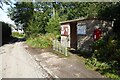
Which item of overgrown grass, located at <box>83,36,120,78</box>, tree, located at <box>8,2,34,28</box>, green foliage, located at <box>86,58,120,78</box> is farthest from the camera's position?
tree, located at <box>8,2,34,28</box>

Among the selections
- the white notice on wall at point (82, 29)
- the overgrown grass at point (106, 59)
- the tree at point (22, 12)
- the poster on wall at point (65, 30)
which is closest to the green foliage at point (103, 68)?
the overgrown grass at point (106, 59)

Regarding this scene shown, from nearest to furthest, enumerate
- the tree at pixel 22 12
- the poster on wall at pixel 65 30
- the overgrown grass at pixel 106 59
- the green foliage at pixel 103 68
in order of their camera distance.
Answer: the green foliage at pixel 103 68 → the overgrown grass at pixel 106 59 → the poster on wall at pixel 65 30 → the tree at pixel 22 12

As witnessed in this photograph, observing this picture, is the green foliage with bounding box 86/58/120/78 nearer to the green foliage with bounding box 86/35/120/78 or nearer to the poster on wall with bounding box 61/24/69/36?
the green foliage with bounding box 86/35/120/78

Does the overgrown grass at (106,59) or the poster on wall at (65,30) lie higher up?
the poster on wall at (65,30)

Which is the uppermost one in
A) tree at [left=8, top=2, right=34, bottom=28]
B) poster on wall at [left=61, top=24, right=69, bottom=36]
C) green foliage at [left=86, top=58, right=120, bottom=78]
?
tree at [left=8, top=2, right=34, bottom=28]

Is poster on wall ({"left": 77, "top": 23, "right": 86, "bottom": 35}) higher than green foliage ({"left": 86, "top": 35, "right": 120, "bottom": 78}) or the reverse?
higher

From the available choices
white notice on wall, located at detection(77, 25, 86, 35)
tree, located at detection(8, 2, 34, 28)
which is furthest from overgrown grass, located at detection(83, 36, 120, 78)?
tree, located at detection(8, 2, 34, 28)

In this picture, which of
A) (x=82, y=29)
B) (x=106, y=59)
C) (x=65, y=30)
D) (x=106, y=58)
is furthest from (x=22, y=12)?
(x=106, y=59)

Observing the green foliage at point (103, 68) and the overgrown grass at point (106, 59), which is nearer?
the green foliage at point (103, 68)

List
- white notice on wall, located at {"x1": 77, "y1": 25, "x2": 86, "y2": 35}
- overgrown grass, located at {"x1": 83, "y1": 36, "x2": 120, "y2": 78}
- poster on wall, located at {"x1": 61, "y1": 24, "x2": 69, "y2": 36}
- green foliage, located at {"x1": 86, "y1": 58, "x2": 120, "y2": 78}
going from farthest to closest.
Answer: poster on wall, located at {"x1": 61, "y1": 24, "x2": 69, "y2": 36}
white notice on wall, located at {"x1": 77, "y1": 25, "x2": 86, "y2": 35}
overgrown grass, located at {"x1": 83, "y1": 36, "x2": 120, "y2": 78}
green foliage, located at {"x1": 86, "y1": 58, "x2": 120, "y2": 78}

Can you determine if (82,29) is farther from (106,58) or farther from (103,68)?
(103,68)

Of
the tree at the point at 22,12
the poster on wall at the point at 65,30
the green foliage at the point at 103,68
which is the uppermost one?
the tree at the point at 22,12

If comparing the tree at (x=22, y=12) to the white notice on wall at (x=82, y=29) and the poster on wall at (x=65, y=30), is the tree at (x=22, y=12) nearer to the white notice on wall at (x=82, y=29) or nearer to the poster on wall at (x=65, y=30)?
the poster on wall at (x=65, y=30)

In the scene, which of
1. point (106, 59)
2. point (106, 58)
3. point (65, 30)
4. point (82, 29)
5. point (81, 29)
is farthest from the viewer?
point (65, 30)
